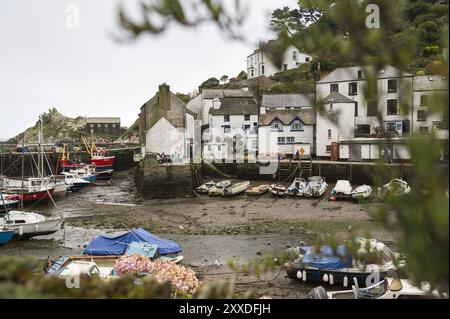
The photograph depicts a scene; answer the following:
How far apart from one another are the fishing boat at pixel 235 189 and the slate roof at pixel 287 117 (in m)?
9.40

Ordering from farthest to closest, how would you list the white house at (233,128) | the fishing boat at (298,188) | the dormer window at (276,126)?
1. the white house at (233,128)
2. the dormer window at (276,126)
3. the fishing boat at (298,188)

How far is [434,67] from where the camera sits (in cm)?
176

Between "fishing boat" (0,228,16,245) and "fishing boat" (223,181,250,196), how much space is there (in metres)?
15.9

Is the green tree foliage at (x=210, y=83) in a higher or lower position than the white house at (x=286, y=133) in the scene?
higher

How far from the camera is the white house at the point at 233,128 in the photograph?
44062 mm

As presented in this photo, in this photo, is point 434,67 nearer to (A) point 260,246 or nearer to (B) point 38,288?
(B) point 38,288

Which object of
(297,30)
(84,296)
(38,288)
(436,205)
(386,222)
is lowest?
(84,296)

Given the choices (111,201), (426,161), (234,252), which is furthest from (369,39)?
(111,201)

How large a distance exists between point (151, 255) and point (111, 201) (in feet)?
67.2

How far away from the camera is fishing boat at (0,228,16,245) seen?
2072cm

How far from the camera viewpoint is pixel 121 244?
16562 mm

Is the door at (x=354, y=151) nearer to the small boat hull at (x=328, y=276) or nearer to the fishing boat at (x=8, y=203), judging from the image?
the small boat hull at (x=328, y=276)

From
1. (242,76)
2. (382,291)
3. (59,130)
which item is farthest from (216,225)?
(59,130)

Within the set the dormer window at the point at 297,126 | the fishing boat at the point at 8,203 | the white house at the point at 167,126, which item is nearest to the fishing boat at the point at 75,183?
the white house at the point at 167,126
